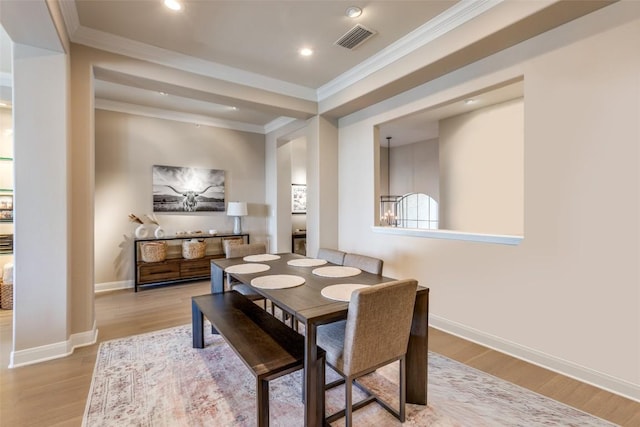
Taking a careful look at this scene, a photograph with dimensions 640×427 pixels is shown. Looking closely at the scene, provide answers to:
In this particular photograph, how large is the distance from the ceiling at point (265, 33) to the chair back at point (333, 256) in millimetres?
2020

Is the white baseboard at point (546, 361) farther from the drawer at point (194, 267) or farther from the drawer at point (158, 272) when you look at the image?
the drawer at point (158, 272)

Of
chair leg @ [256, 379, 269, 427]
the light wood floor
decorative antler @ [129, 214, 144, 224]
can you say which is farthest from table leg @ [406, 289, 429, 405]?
decorative antler @ [129, 214, 144, 224]

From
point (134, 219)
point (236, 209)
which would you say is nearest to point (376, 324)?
point (236, 209)

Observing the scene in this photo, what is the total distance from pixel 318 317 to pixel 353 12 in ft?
7.95

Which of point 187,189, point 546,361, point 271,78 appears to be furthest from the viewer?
point 187,189

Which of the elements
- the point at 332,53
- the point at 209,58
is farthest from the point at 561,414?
the point at 209,58

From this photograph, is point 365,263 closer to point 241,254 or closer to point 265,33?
point 241,254

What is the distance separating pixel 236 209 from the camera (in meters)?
5.30

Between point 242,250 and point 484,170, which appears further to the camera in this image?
point 484,170

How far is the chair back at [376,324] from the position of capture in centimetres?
148

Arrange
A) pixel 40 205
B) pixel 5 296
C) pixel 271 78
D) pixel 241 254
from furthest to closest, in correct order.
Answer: pixel 271 78 → pixel 5 296 → pixel 241 254 → pixel 40 205

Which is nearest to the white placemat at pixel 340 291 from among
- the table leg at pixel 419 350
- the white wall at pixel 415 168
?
the table leg at pixel 419 350

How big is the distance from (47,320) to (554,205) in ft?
13.6

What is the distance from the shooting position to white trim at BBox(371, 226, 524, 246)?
2551mm
